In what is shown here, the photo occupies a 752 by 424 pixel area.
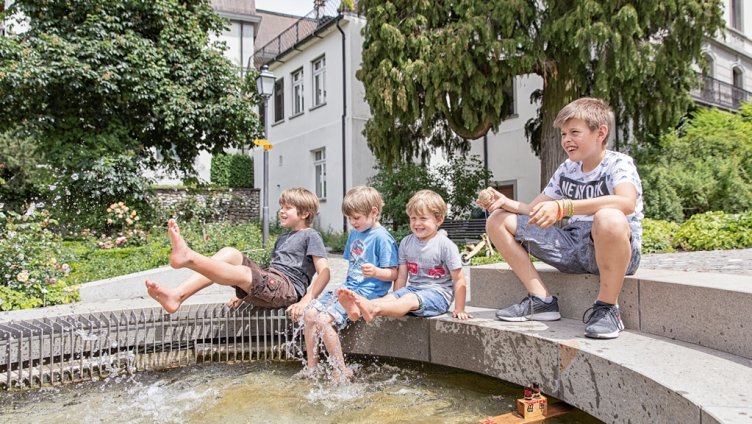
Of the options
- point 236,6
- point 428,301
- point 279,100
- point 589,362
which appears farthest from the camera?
point 236,6

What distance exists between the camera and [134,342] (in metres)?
3.47

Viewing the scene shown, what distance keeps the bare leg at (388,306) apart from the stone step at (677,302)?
0.69 meters

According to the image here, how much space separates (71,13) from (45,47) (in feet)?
3.89

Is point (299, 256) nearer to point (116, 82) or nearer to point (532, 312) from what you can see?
point (532, 312)

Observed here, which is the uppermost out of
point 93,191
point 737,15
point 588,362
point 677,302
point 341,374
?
point 737,15

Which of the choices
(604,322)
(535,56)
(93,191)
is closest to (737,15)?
(535,56)

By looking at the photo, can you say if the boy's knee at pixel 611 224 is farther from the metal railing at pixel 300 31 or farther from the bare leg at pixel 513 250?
the metal railing at pixel 300 31

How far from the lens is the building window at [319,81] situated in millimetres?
18156

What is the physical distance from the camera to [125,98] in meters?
11.3

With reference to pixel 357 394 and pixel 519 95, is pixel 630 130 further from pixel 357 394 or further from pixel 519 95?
pixel 357 394

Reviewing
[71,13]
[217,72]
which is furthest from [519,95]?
[71,13]

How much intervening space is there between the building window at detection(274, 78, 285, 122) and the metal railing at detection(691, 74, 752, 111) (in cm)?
1355

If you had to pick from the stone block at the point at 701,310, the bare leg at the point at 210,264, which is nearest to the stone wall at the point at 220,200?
the bare leg at the point at 210,264

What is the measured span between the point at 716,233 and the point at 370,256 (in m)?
5.45
